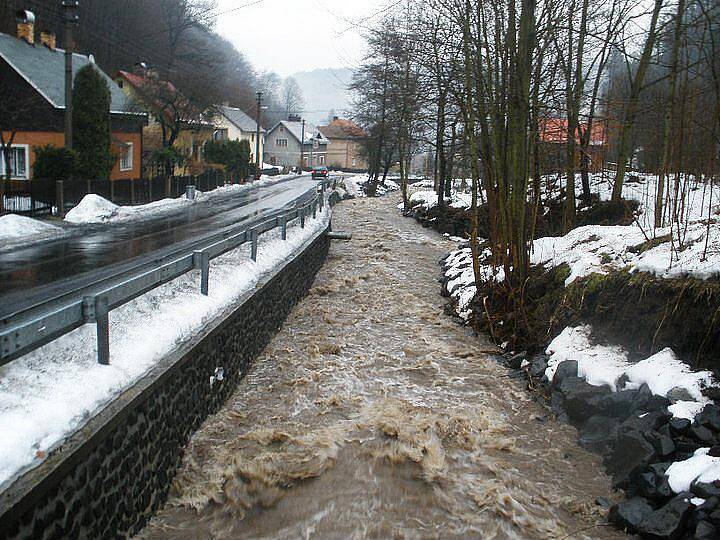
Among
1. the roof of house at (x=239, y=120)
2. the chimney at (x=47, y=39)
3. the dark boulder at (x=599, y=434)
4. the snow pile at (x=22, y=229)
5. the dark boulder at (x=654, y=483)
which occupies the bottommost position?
the dark boulder at (x=599, y=434)

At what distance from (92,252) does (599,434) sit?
12.2 metres

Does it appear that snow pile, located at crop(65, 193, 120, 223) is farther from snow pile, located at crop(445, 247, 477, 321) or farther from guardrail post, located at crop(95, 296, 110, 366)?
guardrail post, located at crop(95, 296, 110, 366)

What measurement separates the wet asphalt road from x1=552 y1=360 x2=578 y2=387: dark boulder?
24.5ft

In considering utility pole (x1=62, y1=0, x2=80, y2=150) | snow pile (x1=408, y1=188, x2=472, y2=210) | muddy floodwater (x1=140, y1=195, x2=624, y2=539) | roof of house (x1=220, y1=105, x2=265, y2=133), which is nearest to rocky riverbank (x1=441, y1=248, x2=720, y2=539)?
muddy floodwater (x1=140, y1=195, x2=624, y2=539)

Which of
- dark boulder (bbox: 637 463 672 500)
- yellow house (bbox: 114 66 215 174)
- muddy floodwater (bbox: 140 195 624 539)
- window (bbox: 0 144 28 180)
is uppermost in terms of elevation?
yellow house (bbox: 114 66 215 174)

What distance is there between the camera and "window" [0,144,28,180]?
90.8ft

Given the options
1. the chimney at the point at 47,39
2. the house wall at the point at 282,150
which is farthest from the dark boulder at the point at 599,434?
the house wall at the point at 282,150

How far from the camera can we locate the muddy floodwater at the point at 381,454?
20.3 ft

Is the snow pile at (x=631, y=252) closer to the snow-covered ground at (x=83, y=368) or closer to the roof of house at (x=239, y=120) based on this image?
the snow-covered ground at (x=83, y=368)

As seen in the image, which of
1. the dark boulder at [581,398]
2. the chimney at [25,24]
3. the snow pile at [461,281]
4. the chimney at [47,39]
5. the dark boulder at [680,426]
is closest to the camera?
the dark boulder at [680,426]

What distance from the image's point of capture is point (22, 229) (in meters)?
18.3

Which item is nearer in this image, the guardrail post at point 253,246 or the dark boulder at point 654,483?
the dark boulder at point 654,483

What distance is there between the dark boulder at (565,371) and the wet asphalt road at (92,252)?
24.5 feet

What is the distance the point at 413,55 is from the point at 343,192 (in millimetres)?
35059
